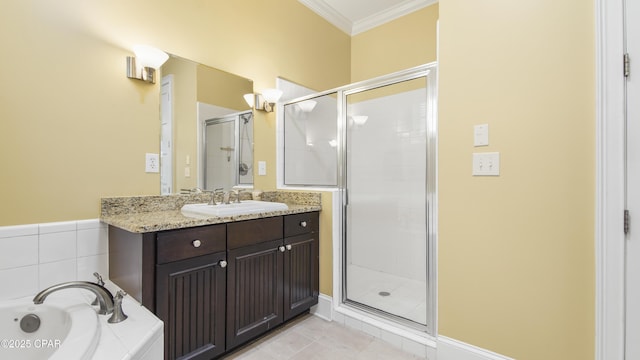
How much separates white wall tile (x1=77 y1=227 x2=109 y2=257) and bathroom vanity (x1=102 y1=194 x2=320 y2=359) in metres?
0.05

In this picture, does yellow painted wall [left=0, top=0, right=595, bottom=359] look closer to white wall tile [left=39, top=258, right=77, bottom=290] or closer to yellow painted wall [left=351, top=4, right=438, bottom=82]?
white wall tile [left=39, top=258, right=77, bottom=290]

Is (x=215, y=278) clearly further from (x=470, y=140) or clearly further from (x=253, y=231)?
(x=470, y=140)

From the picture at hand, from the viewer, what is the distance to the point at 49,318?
1.21m

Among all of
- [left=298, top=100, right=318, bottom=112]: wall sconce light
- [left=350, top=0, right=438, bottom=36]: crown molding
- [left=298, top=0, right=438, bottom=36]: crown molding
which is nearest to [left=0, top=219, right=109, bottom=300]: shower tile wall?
[left=298, top=100, right=318, bottom=112]: wall sconce light

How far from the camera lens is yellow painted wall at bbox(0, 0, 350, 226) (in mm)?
1357

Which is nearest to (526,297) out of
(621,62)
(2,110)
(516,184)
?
(516,184)

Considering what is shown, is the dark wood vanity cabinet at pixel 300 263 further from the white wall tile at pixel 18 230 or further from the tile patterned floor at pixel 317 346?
the white wall tile at pixel 18 230

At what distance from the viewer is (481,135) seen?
1548 mm

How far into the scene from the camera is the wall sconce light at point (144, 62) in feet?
5.51

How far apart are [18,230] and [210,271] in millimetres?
895

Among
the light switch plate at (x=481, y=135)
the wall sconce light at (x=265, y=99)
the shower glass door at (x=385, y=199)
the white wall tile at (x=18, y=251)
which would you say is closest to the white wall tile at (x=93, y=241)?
the white wall tile at (x=18, y=251)

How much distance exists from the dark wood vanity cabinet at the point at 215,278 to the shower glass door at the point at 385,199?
51 cm

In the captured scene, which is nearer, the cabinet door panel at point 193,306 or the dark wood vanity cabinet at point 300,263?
the cabinet door panel at point 193,306

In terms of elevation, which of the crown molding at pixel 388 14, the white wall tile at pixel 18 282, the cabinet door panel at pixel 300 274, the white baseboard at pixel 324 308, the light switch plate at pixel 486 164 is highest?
the crown molding at pixel 388 14
